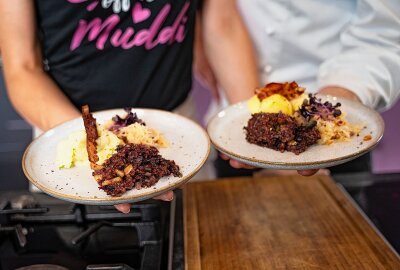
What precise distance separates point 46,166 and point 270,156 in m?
0.64

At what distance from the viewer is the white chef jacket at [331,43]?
1771 millimetres

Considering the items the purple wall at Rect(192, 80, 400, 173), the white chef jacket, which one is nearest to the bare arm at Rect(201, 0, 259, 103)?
the white chef jacket

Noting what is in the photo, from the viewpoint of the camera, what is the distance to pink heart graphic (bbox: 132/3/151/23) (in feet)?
5.42

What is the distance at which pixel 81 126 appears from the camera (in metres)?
1.44

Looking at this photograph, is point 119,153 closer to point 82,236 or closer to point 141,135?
point 141,135

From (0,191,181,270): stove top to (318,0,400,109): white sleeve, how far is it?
887mm

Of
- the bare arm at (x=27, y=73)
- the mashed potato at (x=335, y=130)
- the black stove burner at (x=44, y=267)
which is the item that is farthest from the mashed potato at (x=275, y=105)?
the black stove burner at (x=44, y=267)

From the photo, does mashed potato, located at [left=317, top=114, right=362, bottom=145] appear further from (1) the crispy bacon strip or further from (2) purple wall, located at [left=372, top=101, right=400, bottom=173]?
(2) purple wall, located at [left=372, top=101, right=400, bottom=173]

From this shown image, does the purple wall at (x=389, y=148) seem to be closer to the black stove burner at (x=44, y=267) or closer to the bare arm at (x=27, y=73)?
the bare arm at (x=27, y=73)

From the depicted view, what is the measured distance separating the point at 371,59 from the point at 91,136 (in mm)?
1166

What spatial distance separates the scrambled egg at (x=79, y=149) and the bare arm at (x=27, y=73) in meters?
0.21

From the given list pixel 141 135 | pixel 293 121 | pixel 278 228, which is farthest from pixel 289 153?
pixel 141 135

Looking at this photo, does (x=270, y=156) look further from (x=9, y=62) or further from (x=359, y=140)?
(x=9, y=62)

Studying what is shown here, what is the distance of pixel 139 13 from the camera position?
1.66 meters
